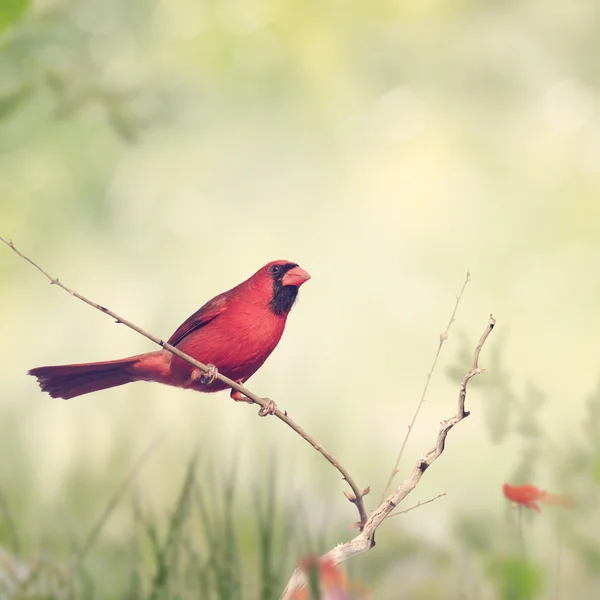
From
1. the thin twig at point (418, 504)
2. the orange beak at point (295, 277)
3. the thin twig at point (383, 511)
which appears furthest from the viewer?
the orange beak at point (295, 277)

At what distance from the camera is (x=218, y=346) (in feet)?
6.50

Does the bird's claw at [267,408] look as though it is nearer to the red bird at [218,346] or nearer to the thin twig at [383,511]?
the red bird at [218,346]

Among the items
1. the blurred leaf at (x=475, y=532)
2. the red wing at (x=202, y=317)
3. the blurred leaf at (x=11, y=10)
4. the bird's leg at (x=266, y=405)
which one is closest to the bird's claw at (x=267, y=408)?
the bird's leg at (x=266, y=405)

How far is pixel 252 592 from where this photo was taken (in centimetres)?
188

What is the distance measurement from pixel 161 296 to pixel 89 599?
2.46 ft

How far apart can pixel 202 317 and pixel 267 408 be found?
277 millimetres

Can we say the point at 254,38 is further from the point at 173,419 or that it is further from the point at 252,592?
the point at 252,592

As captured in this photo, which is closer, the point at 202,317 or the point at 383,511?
the point at 383,511

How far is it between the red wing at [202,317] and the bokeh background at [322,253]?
52mm

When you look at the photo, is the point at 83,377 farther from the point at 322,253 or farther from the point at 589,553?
the point at 589,553

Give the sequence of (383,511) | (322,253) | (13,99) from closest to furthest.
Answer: (383,511) < (322,253) < (13,99)

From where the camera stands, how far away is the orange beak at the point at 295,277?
82.0 inches

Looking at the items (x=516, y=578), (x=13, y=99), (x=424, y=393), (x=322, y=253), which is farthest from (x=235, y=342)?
(x=13, y=99)

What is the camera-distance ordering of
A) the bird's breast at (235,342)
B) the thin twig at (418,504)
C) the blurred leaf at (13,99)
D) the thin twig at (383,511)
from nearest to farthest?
1. the thin twig at (383,511)
2. the thin twig at (418,504)
3. the bird's breast at (235,342)
4. the blurred leaf at (13,99)
